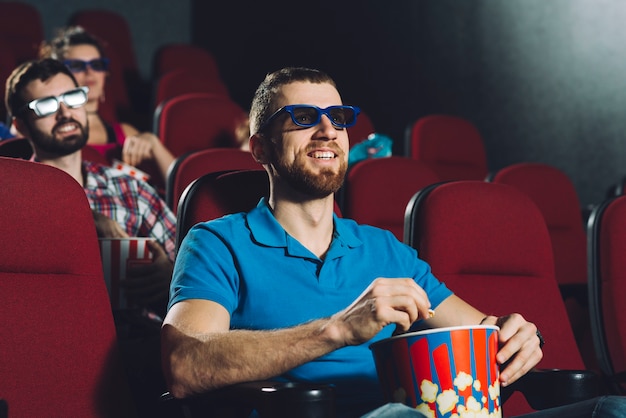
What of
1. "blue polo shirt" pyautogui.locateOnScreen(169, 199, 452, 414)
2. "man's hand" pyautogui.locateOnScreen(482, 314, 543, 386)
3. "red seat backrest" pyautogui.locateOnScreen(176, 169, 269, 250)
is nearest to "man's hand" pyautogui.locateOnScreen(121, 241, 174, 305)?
"red seat backrest" pyautogui.locateOnScreen(176, 169, 269, 250)

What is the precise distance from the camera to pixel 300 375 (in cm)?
122

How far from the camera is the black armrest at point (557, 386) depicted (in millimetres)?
1164

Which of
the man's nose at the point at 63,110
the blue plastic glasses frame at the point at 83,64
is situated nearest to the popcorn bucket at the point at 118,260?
the man's nose at the point at 63,110

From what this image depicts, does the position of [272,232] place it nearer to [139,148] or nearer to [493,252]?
[493,252]

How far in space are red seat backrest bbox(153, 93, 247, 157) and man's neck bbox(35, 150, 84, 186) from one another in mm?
914

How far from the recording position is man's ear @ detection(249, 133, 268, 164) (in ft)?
4.62

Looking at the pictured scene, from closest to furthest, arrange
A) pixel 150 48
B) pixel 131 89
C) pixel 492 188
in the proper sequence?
1. pixel 492 188
2. pixel 131 89
3. pixel 150 48

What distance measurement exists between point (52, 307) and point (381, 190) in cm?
113

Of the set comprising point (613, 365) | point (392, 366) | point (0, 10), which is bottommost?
point (613, 365)

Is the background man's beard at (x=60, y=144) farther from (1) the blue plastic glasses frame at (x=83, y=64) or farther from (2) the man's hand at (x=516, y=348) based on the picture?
(2) the man's hand at (x=516, y=348)

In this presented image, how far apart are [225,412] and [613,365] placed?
2.94 feet

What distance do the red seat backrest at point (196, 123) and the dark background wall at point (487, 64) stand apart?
1321 mm

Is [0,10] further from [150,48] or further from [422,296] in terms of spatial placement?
[422,296]

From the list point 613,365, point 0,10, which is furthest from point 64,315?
point 0,10
